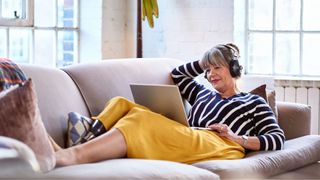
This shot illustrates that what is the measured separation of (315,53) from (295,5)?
39cm

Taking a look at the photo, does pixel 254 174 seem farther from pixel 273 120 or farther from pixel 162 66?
pixel 162 66

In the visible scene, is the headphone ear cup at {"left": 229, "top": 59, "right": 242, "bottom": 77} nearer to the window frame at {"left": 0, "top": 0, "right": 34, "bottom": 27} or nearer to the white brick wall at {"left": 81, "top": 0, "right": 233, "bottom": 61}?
the white brick wall at {"left": 81, "top": 0, "right": 233, "bottom": 61}

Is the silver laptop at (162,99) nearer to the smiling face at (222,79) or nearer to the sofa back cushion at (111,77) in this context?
the sofa back cushion at (111,77)

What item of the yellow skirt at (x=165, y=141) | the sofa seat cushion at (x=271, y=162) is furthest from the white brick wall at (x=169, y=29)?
the yellow skirt at (x=165, y=141)

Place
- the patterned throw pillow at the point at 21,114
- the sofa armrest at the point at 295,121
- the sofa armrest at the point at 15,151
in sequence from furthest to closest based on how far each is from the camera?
the sofa armrest at the point at 295,121
the patterned throw pillow at the point at 21,114
the sofa armrest at the point at 15,151

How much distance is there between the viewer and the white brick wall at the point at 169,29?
4.65 metres

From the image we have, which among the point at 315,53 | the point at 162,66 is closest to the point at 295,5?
the point at 315,53

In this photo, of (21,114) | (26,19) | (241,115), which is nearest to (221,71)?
(241,115)

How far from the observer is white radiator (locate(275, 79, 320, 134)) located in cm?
446

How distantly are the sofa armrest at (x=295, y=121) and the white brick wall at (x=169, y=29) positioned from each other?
1.42m

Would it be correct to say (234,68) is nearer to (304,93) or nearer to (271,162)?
(271,162)

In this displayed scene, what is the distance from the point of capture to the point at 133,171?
2211 millimetres

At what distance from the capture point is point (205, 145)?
2.82 m

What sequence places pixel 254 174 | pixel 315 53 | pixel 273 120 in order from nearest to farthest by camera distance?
pixel 254 174 < pixel 273 120 < pixel 315 53
